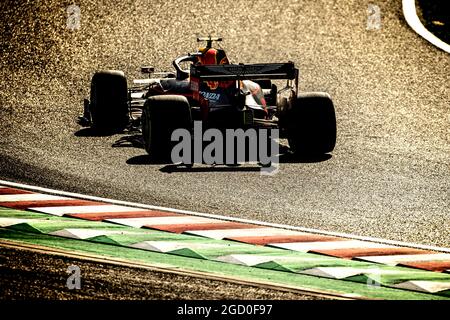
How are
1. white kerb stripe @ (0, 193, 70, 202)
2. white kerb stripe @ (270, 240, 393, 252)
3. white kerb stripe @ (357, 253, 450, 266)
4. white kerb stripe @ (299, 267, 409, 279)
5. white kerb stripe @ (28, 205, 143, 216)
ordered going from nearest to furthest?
1. white kerb stripe @ (299, 267, 409, 279)
2. white kerb stripe @ (357, 253, 450, 266)
3. white kerb stripe @ (270, 240, 393, 252)
4. white kerb stripe @ (28, 205, 143, 216)
5. white kerb stripe @ (0, 193, 70, 202)

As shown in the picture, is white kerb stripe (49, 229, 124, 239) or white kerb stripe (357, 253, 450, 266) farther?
white kerb stripe (49, 229, 124, 239)

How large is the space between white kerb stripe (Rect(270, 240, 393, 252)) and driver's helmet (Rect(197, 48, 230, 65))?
5.14 m

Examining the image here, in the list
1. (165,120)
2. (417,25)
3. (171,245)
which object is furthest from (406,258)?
(417,25)

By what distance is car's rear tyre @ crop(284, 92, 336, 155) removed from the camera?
47.5 feet

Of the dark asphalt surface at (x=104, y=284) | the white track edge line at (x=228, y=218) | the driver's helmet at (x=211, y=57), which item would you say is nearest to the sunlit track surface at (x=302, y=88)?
the white track edge line at (x=228, y=218)

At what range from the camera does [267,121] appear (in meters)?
15.2

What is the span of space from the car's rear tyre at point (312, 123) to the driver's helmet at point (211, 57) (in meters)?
1.51

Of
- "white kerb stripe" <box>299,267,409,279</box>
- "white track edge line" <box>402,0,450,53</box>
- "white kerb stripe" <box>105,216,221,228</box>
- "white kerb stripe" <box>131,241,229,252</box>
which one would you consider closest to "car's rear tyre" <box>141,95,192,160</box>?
"white kerb stripe" <box>105,216,221,228</box>

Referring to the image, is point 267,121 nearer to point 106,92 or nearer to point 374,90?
point 106,92

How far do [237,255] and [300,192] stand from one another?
273cm

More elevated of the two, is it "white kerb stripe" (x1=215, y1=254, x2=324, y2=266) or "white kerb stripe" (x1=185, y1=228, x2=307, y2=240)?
"white kerb stripe" (x1=185, y1=228, x2=307, y2=240)

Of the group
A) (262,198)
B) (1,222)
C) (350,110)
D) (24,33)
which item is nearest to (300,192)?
(262,198)

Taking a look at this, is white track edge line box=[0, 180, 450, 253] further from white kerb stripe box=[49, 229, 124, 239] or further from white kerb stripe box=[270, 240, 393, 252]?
white kerb stripe box=[49, 229, 124, 239]

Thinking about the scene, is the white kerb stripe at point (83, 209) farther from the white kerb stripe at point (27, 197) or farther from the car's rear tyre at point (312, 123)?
the car's rear tyre at point (312, 123)
